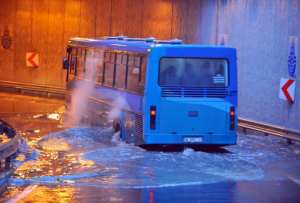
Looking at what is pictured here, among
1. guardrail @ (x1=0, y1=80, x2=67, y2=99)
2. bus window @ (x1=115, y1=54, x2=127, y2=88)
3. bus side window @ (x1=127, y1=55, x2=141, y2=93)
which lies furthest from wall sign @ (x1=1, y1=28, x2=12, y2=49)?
bus side window @ (x1=127, y1=55, x2=141, y2=93)

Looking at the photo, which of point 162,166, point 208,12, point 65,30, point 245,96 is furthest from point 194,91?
point 65,30

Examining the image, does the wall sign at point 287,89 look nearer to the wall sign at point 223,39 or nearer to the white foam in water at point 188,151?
the wall sign at point 223,39

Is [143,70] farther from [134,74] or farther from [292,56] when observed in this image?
[292,56]

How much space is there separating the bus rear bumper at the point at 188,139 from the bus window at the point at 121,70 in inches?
102

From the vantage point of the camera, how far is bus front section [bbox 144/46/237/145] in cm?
1758

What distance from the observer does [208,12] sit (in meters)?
30.2

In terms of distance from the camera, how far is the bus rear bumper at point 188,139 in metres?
17.5

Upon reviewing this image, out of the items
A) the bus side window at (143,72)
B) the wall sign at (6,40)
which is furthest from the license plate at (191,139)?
the wall sign at (6,40)

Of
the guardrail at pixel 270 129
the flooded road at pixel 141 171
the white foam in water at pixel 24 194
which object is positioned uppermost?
the guardrail at pixel 270 129

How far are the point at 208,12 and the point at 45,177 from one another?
57.8 feet

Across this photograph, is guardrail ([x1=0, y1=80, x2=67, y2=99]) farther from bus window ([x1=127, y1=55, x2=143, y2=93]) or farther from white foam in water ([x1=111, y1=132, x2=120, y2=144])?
bus window ([x1=127, y1=55, x2=143, y2=93])

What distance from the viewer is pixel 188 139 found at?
1780cm

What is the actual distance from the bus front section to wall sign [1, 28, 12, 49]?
22423mm

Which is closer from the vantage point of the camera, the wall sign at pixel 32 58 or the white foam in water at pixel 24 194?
the white foam in water at pixel 24 194
